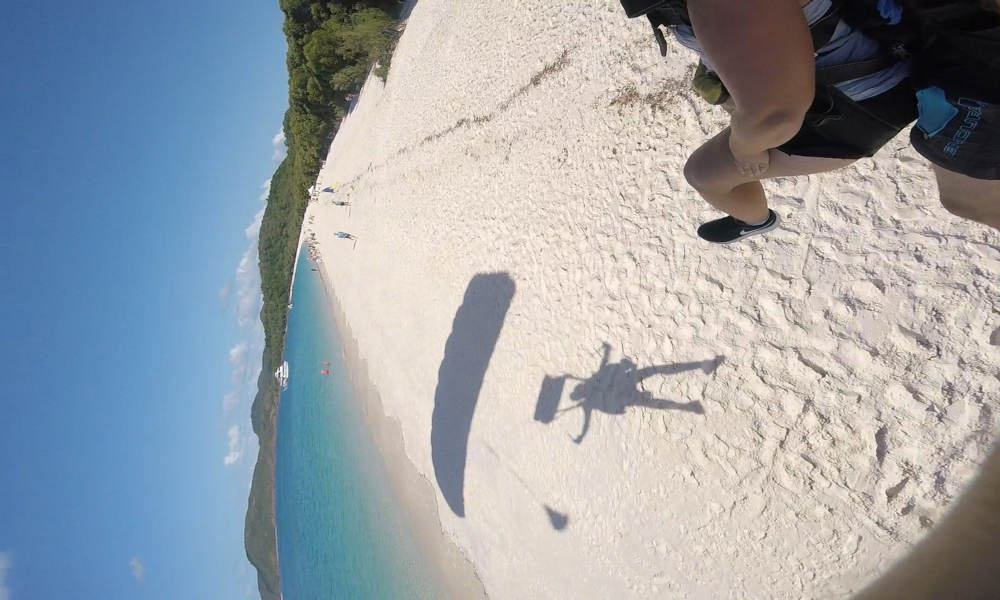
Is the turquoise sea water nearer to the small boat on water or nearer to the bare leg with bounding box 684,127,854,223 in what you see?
the small boat on water

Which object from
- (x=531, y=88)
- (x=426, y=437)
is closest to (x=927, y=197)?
(x=531, y=88)

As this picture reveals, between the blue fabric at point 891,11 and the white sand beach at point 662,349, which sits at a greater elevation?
the blue fabric at point 891,11

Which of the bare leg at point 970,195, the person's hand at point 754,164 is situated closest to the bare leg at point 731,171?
the person's hand at point 754,164

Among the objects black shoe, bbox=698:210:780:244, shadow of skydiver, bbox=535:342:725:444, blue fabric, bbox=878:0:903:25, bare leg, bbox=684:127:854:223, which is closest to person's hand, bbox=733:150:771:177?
bare leg, bbox=684:127:854:223

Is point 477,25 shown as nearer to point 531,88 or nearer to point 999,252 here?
point 531,88

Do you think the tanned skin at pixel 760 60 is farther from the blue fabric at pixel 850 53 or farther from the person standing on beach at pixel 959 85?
the person standing on beach at pixel 959 85
